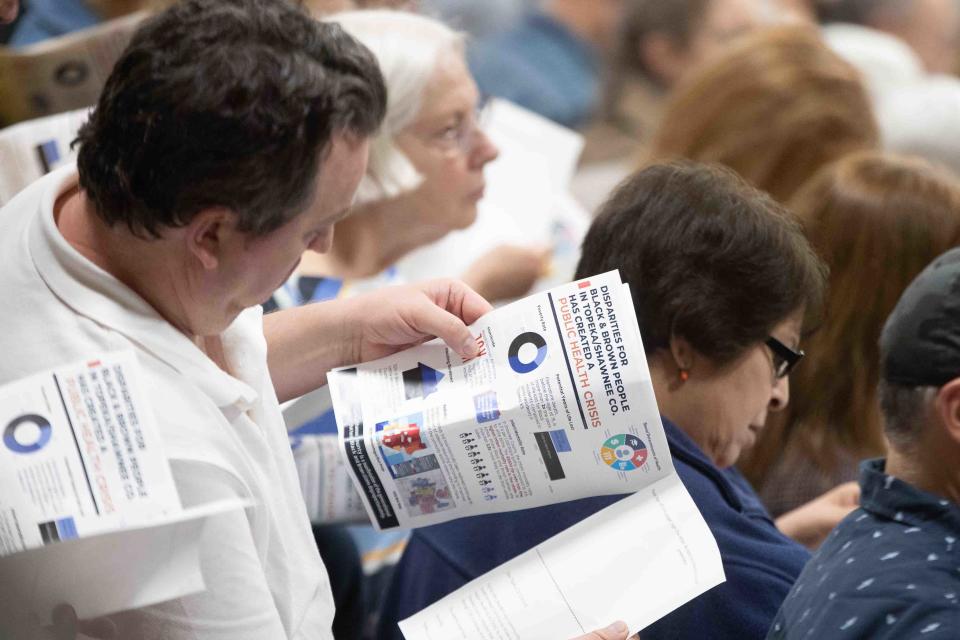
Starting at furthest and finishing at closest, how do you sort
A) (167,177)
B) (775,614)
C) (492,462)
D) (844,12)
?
(844,12), (775,614), (492,462), (167,177)

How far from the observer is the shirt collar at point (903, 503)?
141 cm

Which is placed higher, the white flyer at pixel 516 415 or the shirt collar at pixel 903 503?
the white flyer at pixel 516 415

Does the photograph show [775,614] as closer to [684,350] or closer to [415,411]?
[684,350]

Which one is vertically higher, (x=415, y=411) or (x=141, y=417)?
(x=141, y=417)

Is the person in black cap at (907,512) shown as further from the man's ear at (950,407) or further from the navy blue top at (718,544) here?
the navy blue top at (718,544)

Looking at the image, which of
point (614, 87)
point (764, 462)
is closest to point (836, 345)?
point (764, 462)

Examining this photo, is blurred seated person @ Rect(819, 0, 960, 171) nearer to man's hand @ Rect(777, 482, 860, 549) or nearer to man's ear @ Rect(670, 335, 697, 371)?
man's hand @ Rect(777, 482, 860, 549)

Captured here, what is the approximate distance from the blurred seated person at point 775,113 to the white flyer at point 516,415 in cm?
174

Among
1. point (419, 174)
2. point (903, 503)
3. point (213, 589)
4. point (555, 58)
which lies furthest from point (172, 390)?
point (555, 58)

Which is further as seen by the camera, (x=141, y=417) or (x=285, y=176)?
(x=285, y=176)

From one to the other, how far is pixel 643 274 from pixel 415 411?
0.41 meters

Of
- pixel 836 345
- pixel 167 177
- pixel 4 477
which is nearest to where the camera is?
pixel 4 477

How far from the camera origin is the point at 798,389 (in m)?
2.36

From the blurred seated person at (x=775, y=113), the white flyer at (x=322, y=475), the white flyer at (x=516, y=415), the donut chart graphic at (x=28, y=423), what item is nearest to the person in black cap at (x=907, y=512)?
the white flyer at (x=516, y=415)
